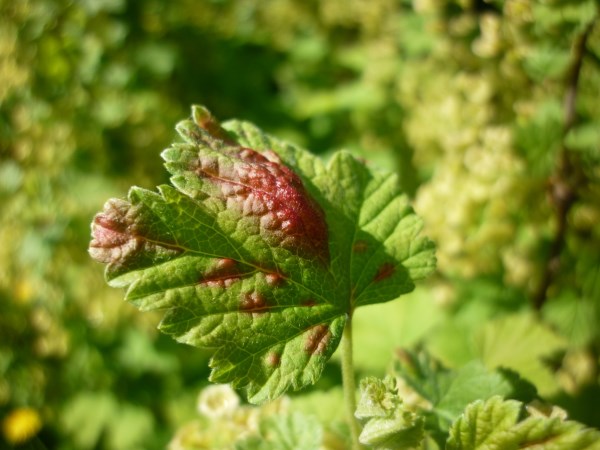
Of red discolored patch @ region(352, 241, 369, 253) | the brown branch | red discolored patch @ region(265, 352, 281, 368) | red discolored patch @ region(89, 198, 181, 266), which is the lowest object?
red discolored patch @ region(265, 352, 281, 368)

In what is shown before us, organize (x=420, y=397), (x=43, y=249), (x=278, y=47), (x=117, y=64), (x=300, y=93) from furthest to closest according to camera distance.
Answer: (x=278, y=47) → (x=300, y=93) → (x=117, y=64) → (x=43, y=249) → (x=420, y=397)

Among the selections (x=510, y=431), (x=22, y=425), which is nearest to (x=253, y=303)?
(x=510, y=431)

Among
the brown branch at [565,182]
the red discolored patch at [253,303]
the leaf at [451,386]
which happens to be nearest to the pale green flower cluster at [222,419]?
the leaf at [451,386]

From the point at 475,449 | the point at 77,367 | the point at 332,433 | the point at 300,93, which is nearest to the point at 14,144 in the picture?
the point at 77,367

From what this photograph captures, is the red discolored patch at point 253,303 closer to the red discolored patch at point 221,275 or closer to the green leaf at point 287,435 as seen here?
the red discolored patch at point 221,275

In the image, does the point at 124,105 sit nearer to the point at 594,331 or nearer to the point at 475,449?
the point at 594,331

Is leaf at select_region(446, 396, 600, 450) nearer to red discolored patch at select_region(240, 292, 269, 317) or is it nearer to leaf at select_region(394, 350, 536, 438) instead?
leaf at select_region(394, 350, 536, 438)

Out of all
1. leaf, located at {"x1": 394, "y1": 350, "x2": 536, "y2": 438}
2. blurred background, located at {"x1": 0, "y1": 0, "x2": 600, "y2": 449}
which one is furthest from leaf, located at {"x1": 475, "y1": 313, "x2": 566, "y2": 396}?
leaf, located at {"x1": 394, "y1": 350, "x2": 536, "y2": 438}
